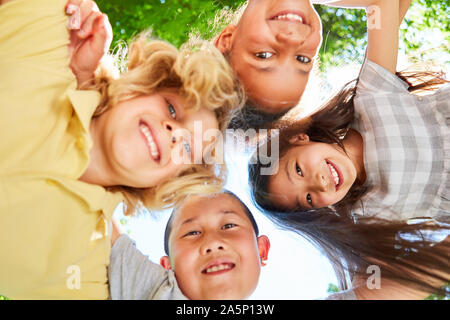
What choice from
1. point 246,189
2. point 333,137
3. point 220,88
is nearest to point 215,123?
point 220,88

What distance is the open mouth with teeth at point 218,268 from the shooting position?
1.06 metres

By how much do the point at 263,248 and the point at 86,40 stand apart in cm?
66

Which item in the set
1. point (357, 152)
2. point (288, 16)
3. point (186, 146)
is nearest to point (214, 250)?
point (186, 146)

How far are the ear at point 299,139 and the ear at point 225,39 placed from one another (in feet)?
0.94

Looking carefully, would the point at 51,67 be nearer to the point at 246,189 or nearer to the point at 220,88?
the point at 220,88

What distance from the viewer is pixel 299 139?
1238 millimetres

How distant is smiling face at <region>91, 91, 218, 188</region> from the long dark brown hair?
0.31 metres

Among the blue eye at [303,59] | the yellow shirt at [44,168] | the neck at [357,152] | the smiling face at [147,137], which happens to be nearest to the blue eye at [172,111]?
the smiling face at [147,137]

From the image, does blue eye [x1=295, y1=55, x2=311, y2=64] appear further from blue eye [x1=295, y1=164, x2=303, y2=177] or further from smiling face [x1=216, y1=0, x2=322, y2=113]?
blue eye [x1=295, y1=164, x2=303, y2=177]

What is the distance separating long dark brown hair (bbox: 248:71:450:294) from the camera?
1218 millimetres

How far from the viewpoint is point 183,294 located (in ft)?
3.48

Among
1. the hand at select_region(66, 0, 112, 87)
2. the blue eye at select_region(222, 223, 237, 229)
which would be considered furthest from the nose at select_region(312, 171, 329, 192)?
the hand at select_region(66, 0, 112, 87)

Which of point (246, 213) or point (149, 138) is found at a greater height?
point (149, 138)

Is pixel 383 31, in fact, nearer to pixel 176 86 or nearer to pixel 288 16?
pixel 288 16
